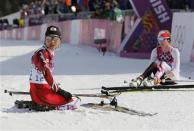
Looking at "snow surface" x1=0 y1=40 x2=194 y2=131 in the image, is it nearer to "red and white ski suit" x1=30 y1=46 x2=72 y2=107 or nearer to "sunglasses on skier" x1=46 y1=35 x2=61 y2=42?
"red and white ski suit" x1=30 y1=46 x2=72 y2=107

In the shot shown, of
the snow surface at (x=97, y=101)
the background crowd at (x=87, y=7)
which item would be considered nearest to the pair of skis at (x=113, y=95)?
the snow surface at (x=97, y=101)

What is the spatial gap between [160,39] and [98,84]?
5.65 feet

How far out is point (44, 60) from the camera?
789cm

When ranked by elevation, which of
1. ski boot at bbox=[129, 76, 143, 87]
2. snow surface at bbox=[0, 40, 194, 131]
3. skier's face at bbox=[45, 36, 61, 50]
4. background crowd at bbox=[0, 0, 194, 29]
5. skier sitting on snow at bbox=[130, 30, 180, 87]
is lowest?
snow surface at bbox=[0, 40, 194, 131]

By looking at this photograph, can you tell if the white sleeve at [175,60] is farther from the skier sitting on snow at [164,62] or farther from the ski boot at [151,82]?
the ski boot at [151,82]

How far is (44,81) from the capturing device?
8.03m

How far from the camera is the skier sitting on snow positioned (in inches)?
415

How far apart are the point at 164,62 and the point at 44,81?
3.37 metres

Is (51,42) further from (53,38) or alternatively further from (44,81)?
(44,81)

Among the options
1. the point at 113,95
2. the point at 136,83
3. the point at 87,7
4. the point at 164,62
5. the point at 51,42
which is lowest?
the point at 113,95

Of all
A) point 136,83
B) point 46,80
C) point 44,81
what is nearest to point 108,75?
point 136,83

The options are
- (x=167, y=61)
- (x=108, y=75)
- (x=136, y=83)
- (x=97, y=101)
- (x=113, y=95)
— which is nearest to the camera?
(x=113, y=95)

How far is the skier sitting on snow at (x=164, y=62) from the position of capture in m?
Result: 10.5

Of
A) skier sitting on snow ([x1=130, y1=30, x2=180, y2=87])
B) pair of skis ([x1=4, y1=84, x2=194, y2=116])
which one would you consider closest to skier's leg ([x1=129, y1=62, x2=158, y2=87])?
skier sitting on snow ([x1=130, y1=30, x2=180, y2=87])
